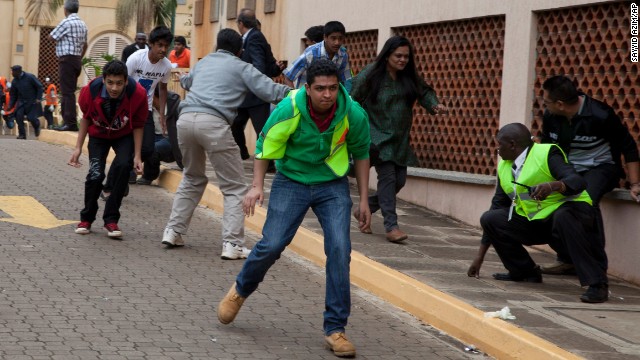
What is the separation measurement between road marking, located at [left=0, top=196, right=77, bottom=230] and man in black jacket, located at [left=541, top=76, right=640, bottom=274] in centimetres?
470

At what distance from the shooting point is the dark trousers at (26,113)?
2908cm

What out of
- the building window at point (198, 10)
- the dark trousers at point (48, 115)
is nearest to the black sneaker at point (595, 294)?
the building window at point (198, 10)

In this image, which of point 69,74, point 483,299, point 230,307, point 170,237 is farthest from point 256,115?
point 230,307

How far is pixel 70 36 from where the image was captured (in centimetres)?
1877

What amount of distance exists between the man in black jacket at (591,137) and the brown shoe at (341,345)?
9.70 feet

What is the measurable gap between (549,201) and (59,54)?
11758mm

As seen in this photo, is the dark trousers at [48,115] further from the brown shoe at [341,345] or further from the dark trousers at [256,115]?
the brown shoe at [341,345]

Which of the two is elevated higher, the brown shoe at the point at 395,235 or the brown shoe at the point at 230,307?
the brown shoe at the point at 395,235

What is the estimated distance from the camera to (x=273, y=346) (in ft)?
23.7

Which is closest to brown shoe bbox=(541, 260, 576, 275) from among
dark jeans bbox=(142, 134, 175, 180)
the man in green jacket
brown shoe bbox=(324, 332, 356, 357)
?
the man in green jacket

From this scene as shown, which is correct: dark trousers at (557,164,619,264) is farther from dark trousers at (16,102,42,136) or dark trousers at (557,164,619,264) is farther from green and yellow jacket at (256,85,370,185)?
dark trousers at (16,102,42,136)

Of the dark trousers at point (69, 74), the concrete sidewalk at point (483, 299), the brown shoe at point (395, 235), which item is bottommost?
the concrete sidewalk at point (483, 299)

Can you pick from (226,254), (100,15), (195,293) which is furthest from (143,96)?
(100,15)

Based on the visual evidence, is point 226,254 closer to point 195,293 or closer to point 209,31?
point 195,293
